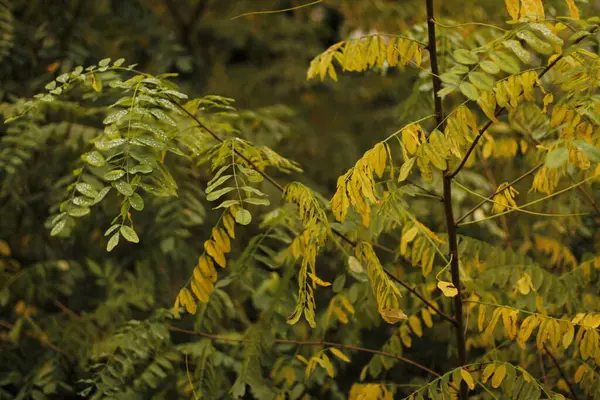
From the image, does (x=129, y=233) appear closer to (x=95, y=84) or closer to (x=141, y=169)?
(x=141, y=169)

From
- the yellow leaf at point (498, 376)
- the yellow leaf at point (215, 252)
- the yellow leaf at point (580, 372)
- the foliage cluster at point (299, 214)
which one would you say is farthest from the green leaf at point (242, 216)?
the yellow leaf at point (580, 372)

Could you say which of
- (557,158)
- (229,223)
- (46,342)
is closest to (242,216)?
(229,223)

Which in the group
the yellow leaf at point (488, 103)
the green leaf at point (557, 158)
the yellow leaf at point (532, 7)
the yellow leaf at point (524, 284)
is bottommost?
the yellow leaf at point (524, 284)

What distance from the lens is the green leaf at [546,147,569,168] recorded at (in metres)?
0.91

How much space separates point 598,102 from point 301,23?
105 inches

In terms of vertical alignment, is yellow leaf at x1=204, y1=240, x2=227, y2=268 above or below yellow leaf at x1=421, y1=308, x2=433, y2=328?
above

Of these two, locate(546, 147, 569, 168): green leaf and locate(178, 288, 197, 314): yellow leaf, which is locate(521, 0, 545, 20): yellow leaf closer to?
locate(546, 147, 569, 168): green leaf

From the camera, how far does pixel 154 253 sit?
7.31ft

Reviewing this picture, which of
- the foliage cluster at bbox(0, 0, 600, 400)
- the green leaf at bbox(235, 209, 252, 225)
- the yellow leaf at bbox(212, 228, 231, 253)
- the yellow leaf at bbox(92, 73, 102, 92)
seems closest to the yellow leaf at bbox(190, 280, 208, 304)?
the foliage cluster at bbox(0, 0, 600, 400)

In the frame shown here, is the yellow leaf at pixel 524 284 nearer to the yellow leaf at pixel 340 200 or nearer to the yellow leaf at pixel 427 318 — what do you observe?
the yellow leaf at pixel 427 318

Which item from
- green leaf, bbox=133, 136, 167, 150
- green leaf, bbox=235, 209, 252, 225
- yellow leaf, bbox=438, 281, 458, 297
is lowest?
yellow leaf, bbox=438, 281, 458, 297

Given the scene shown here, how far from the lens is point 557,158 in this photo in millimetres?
922

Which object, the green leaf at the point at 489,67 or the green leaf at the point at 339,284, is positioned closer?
the green leaf at the point at 489,67

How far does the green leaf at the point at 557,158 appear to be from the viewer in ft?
2.99
